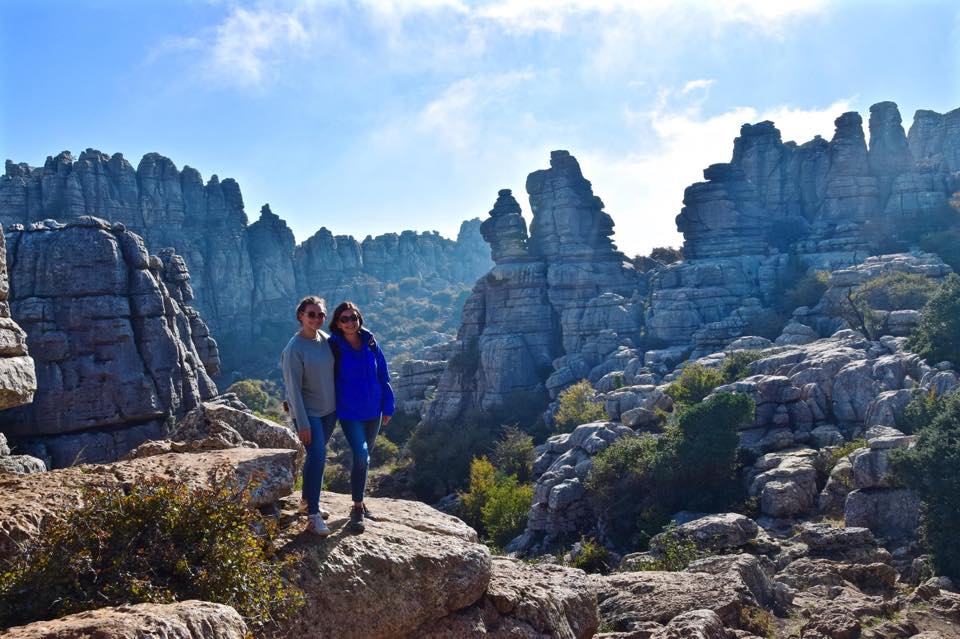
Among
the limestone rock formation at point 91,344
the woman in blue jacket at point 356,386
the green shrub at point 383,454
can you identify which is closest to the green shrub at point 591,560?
the woman in blue jacket at point 356,386

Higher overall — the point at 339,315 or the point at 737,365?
the point at 339,315

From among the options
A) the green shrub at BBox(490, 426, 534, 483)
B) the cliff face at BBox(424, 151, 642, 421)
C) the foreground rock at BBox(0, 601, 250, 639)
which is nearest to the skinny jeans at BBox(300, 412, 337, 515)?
the foreground rock at BBox(0, 601, 250, 639)

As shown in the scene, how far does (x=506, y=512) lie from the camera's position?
74.0ft

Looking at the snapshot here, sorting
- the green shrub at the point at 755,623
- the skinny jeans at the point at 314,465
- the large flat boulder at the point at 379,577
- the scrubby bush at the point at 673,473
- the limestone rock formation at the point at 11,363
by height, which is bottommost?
the scrubby bush at the point at 673,473

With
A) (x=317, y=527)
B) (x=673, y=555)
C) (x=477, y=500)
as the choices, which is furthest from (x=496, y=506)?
(x=317, y=527)

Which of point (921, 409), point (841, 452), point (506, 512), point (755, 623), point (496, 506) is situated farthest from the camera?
point (496, 506)

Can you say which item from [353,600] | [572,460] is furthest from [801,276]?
[353,600]

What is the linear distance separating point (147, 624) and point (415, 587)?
88.6 inches

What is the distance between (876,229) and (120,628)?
50887 mm

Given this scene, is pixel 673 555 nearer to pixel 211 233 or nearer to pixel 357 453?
pixel 357 453

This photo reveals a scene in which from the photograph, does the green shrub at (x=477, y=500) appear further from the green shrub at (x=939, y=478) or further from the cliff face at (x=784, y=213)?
the cliff face at (x=784, y=213)

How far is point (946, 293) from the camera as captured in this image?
2408 centimetres

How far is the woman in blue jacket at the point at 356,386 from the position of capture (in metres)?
5.43

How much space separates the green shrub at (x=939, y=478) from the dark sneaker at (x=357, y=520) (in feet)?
36.5
